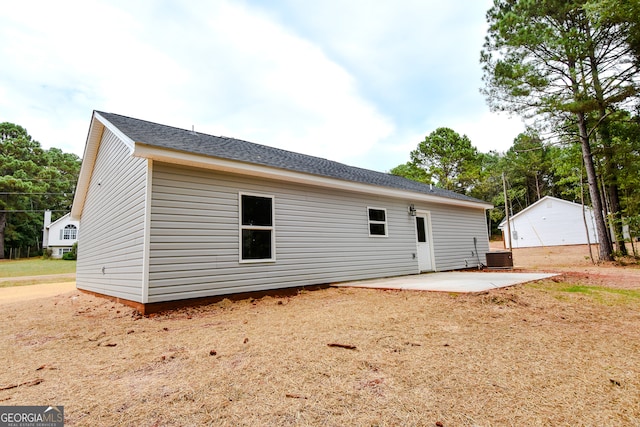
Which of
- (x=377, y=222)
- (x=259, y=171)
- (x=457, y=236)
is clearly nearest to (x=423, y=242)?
(x=457, y=236)

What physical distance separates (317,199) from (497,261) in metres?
7.14

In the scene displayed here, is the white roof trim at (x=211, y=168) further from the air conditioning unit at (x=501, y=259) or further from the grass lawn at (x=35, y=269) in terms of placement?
the grass lawn at (x=35, y=269)

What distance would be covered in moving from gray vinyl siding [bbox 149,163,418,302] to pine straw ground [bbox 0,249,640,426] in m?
0.81

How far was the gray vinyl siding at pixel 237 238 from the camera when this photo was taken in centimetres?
490

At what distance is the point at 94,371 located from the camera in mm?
2551

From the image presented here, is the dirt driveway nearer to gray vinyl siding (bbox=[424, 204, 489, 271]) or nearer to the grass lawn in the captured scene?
the grass lawn

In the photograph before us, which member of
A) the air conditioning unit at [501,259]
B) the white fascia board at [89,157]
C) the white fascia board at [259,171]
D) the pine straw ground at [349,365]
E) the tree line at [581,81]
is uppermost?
the tree line at [581,81]

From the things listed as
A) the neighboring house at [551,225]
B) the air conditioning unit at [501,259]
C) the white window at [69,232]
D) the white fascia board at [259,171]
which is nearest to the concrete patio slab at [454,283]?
the white fascia board at [259,171]

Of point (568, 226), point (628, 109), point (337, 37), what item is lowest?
point (568, 226)

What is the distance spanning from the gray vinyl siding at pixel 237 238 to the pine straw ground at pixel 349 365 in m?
0.81

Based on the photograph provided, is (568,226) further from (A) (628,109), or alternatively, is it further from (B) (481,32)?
(B) (481,32)

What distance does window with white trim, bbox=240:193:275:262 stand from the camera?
19.1 feet

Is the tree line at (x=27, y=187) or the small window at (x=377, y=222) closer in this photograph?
the small window at (x=377, y=222)

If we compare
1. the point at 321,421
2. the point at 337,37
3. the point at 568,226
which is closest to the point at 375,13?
the point at 337,37
